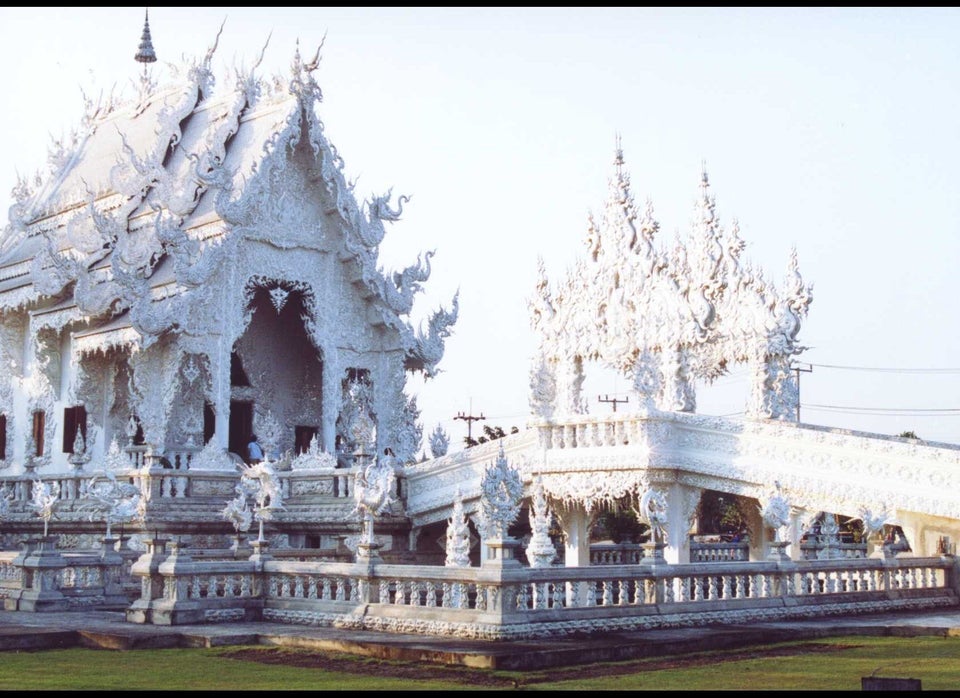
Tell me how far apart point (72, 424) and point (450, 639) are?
16940 millimetres

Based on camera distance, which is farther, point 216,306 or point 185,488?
point 216,306

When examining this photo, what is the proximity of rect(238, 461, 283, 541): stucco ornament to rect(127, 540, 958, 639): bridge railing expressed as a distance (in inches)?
83.5

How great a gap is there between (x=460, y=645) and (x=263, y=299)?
1738 cm

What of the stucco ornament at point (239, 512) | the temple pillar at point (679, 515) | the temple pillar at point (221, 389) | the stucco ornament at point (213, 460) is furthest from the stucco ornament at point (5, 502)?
the temple pillar at point (679, 515)

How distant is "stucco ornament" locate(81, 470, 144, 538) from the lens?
21000mm

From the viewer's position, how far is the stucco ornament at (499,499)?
12.2 meters

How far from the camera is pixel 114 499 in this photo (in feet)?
69.7

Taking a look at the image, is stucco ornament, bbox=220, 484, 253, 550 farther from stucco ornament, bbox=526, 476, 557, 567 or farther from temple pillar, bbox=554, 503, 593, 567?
temple pillar, bbox=554, 503, 593, 567

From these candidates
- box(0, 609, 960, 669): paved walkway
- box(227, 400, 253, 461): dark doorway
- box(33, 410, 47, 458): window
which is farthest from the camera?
box(33, 410, 47, 458): window

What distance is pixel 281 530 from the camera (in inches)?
907

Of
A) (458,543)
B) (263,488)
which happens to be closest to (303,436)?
(263,488)

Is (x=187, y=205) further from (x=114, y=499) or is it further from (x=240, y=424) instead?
(x=114, y=499)

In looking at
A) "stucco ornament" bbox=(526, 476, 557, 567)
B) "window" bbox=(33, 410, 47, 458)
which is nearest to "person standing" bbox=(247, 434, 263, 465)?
"window" bbox=(33, 410, 47, 458)

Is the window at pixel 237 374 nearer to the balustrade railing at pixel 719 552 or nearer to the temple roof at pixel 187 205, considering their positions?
the temple roof at pixel 187 205
